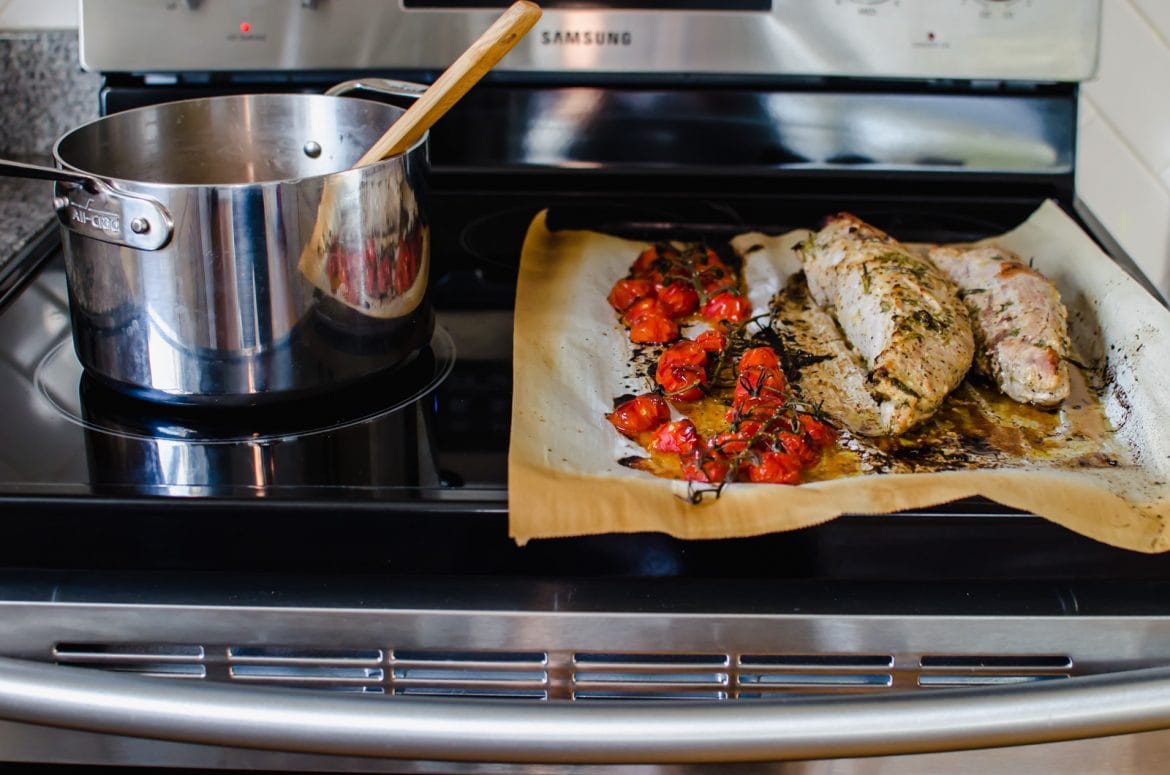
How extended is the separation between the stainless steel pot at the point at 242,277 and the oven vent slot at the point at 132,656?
0.58ft

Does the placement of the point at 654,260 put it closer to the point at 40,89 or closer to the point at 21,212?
the point at 21,212

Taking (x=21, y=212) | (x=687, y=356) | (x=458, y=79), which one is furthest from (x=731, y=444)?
(x=21, y=212)

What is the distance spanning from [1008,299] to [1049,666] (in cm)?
34

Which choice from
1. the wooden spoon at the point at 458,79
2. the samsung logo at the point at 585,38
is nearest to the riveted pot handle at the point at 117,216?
the wooden spoon at the point at 458,79

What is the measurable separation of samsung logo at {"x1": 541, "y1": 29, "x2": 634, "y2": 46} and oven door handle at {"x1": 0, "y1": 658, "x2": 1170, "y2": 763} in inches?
29.7

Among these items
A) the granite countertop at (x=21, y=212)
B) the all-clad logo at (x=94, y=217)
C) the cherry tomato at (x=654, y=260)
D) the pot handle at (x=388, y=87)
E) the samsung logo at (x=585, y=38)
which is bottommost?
the cherry tomato at (x=654, y=260)

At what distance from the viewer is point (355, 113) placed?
39.5 inches

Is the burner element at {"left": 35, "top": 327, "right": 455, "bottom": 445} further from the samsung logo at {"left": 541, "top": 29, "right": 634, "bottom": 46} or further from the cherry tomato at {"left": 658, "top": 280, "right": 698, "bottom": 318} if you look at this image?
the samsung logo at {"left": 541, "top": 29, "right": 634, "bottom": 46}

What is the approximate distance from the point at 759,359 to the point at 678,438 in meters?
0.15

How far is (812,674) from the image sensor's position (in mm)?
796

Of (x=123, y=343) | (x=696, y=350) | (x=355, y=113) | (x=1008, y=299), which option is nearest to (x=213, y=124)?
(x=355, y=113)

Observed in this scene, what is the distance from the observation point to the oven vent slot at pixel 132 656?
0.79 m

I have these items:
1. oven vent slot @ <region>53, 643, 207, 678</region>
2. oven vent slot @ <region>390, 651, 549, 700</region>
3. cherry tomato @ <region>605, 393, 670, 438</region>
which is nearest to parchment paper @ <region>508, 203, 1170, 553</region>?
cherry tomato @ <region>605, 393, 670, 438</region>

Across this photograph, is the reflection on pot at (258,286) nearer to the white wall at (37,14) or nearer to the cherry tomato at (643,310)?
the cherry tomato at (643,310)
